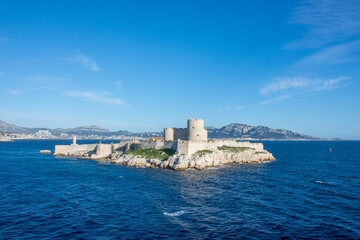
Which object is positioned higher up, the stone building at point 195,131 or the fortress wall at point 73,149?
the stone building at point 195,131

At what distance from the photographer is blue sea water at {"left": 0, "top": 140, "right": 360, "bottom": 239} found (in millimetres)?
19203

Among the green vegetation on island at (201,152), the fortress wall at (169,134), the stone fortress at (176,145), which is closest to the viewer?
the green vegetation on island at (201,152)

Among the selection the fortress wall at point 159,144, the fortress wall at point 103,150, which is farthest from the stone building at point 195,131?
the fortress wall at point 103,150

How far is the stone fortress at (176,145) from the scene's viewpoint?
176 ft

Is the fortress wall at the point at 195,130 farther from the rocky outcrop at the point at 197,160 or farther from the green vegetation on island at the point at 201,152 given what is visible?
the green vegetation on island at the point at 201,152

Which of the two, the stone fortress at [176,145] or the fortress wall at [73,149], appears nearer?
the stone fortress at [176,145]

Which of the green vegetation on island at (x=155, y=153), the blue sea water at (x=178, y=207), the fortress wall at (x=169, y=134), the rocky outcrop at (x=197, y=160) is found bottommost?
the blue sea water at (x=178, y=207)

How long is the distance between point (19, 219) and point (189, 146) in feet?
113

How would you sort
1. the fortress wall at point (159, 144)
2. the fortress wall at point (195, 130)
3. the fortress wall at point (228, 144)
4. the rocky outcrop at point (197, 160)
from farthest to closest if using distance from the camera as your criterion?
1. the fortress wall at point (195, 130)
2. the fortress wall at point (228, 144)
3. the fortress wall at point (159, 144)
4. the rocky outcrop at point (197, 160)

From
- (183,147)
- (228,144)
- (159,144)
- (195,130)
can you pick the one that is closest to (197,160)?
(183,147)

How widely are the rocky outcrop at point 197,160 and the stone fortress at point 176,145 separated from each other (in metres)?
2.20

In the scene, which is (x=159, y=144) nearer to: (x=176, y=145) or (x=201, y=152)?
(x=176, y=145)

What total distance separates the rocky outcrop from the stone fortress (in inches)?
86.4

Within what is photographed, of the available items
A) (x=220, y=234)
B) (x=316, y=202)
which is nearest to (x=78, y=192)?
(x=220, y=234)
